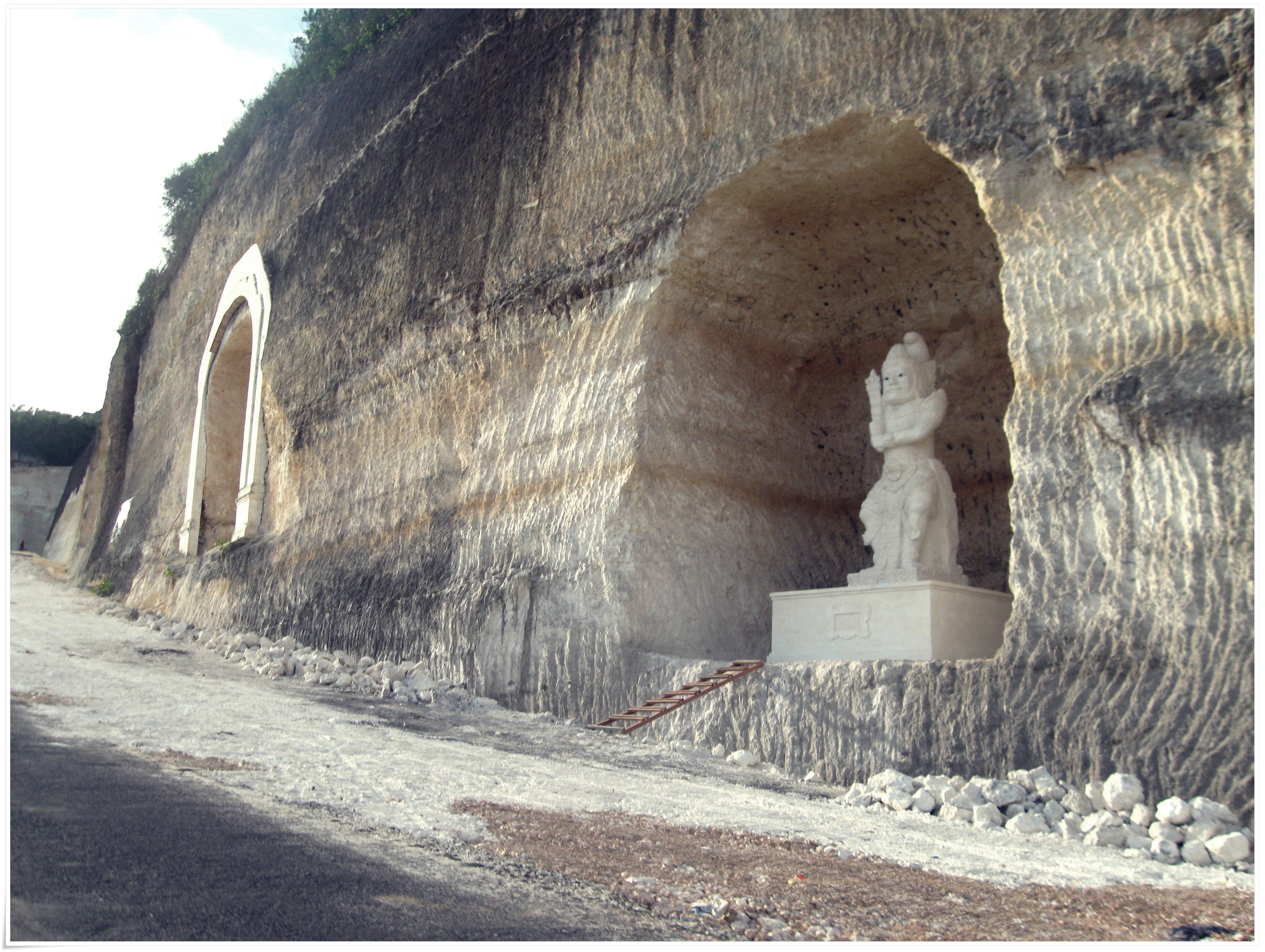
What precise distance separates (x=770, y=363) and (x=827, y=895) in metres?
5.31

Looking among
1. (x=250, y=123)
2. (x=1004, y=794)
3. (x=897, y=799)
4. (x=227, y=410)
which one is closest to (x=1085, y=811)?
(x=1004, y=794)

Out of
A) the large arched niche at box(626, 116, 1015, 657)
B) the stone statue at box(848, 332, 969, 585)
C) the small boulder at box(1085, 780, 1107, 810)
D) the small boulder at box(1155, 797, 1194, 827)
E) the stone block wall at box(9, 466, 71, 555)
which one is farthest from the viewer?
the stone block wall at box(9, 466, 71, 555)

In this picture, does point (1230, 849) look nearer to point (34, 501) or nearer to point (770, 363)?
point (770, 363)

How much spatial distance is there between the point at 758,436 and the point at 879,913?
5.07 meters

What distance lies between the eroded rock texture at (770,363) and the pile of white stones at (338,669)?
196mm

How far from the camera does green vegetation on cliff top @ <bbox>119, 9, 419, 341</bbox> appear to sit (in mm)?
12500

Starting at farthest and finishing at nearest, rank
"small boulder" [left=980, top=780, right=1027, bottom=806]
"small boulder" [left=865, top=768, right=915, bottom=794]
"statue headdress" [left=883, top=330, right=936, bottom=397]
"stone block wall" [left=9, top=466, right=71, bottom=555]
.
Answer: "stone block wall" [left=9, top=466, right=71, bottom=555] < "statue headdress" [left=883, top=330, right=936, bottom=397] < "small boulder" [left=865, top=768, right=915, bottom=794] < "small boulder" [left=980, top=780, right=1027, bottom=806]

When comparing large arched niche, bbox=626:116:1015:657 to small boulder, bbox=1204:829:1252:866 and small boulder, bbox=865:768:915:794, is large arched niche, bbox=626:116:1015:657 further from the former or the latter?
small boulder, bbox=1204:829:1252:866

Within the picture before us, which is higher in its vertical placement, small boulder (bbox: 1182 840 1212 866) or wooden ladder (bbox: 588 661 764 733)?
wooden ladder (bbox: 588 661 764 733)

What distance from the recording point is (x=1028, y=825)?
4070 millimetres

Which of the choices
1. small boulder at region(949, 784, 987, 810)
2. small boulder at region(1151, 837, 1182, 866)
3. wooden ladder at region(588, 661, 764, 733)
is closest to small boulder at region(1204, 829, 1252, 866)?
small boulder at region(1151, 837, 1182, 866)

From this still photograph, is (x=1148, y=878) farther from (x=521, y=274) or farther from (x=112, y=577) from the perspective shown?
(x=112, y=577)

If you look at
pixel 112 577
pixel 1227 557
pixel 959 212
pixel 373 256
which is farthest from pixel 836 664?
pixel 112 577

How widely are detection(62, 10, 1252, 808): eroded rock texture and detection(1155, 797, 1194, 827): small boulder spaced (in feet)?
0.44
